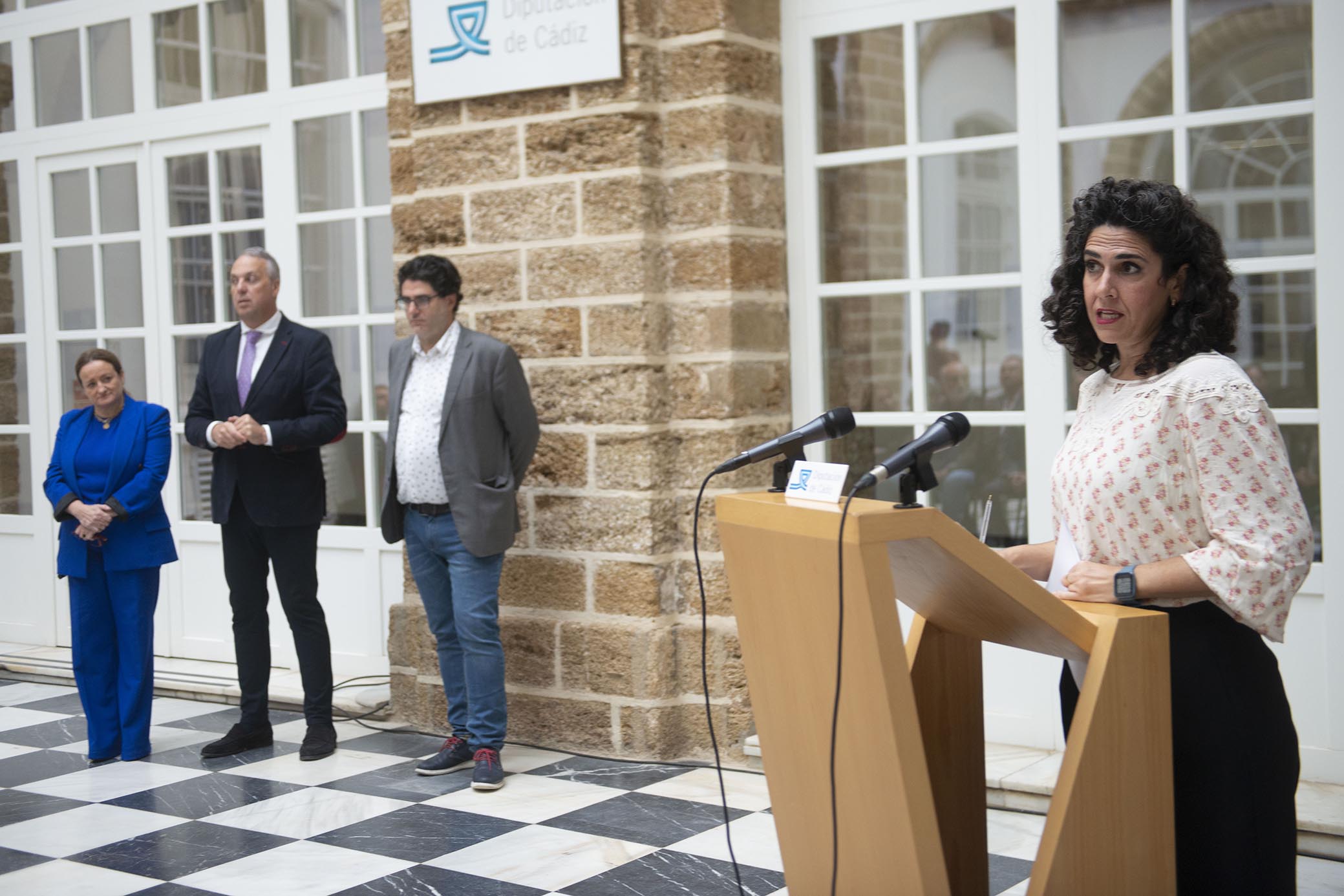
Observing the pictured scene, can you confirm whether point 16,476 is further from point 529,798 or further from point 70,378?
point 529,798

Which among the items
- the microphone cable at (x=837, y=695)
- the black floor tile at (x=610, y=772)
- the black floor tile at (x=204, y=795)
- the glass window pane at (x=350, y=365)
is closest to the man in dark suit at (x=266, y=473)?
the black floor tile at (x=204, y=795)

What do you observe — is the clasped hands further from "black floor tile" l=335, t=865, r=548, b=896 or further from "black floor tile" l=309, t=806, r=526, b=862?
"black floor tile" l=335, t=865, r=548, b=896

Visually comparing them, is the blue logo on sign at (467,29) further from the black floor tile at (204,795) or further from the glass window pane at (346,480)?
the black floor tile at (204,795)

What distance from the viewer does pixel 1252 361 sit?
4.09 meters

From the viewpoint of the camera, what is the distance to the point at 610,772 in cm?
473

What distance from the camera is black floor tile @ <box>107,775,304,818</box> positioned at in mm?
4414

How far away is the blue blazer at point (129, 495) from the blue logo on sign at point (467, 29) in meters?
1.62

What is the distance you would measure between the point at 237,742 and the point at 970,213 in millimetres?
3046

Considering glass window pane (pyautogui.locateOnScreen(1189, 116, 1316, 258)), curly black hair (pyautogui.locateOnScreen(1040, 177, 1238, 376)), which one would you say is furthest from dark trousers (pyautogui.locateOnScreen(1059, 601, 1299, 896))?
glass window pane (pyautogui.locateOnScreen(1189, 116, 1316, 258))

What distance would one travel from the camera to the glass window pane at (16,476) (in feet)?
23.8

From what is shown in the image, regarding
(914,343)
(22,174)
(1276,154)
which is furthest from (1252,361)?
(22,174)

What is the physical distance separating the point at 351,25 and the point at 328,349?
1709mm

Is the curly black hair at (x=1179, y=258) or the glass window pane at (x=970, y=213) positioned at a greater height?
the glass window pane at (x=970, y=213)

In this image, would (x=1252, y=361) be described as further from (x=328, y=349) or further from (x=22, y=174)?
(x=22, y=174)
